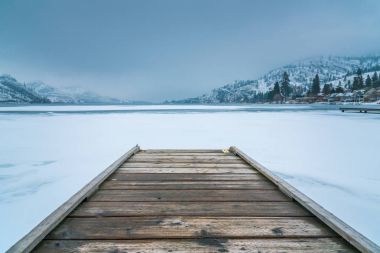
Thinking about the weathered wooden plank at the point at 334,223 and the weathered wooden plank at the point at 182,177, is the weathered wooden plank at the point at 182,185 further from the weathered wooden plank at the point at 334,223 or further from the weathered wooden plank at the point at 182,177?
the weathered wooden plank at the point at 334,223

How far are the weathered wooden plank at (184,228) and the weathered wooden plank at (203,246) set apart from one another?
0.25 feet

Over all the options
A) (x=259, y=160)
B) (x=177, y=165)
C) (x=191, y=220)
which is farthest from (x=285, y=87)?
(x=191, y=220)

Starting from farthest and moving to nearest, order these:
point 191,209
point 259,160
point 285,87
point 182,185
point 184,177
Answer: point 285,87
point 259,160
point 184,177
point 182,185
point 191,209

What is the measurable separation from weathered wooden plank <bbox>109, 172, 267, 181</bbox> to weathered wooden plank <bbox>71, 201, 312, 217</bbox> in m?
1.07

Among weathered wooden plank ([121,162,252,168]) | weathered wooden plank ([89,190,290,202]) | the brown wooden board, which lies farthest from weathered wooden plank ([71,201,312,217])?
weathered wooden plank ([121,162,252,168])

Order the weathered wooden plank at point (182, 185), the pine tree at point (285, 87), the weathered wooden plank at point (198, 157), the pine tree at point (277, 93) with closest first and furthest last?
the weathered wooden plank at point (182, 185), the weathered wooden plank at point (198, 157), the pine tree at point (285, 87), the pine tree at point (277, 93)

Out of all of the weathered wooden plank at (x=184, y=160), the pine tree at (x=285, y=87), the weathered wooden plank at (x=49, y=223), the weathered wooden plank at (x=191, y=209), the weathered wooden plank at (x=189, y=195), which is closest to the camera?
the weathered wooden plank at (x=49, y=223)

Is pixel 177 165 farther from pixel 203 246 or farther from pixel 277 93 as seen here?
pixel 277 93

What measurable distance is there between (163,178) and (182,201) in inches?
43.2

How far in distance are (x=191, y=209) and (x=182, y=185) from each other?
3.03 ft

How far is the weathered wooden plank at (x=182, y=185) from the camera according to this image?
3.63 metres

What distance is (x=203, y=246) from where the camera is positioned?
2084 millimetres

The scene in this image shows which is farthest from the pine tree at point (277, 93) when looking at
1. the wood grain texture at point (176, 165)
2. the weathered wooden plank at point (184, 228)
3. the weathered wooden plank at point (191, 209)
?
the weathered wooden plank at point (184, 228)

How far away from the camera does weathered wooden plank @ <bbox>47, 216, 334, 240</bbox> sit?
89.0 inches
